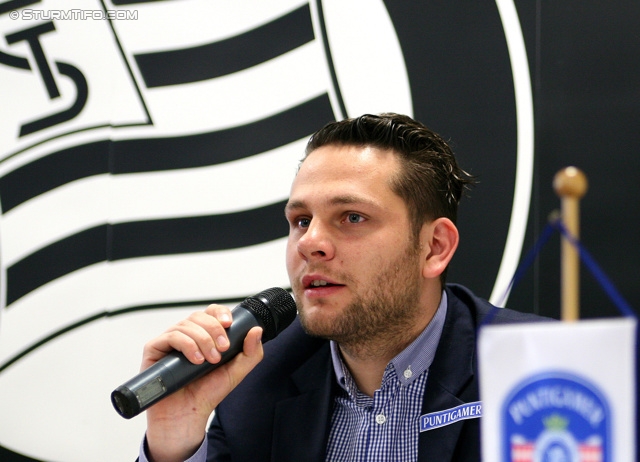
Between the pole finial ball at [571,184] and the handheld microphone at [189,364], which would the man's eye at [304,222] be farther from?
the pole finial ball at [571,184]

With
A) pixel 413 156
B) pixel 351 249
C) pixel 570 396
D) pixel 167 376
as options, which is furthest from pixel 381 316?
pixel 570 396

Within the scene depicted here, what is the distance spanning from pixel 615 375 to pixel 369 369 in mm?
1115

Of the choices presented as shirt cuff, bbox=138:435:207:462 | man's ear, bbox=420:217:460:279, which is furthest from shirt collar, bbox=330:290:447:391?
shirt cuff, bbox=138:435:207:462

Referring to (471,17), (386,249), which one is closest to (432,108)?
(471,17)

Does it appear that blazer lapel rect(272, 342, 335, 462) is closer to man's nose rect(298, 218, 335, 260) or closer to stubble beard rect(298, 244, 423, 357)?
stubble beard rect(298, 244, 423, 357)

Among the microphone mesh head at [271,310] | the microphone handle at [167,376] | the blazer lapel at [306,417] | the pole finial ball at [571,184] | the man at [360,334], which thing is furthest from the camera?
the blazer lapel at [306,417]

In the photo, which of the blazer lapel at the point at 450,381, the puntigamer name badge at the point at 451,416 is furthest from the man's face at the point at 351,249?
the puntigamer name badge at the point at 451,416

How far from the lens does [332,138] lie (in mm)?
1789

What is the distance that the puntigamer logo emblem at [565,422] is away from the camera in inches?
24.5

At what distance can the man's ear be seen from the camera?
173cm

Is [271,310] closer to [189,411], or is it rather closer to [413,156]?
[189,411]

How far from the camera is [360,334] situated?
163cm

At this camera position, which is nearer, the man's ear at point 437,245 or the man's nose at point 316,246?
the man's nose at point 316,246

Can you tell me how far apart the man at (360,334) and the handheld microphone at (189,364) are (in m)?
0.03
